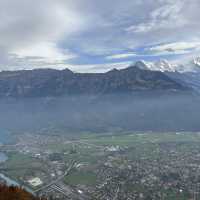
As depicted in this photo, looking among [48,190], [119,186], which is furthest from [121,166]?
[48,190]

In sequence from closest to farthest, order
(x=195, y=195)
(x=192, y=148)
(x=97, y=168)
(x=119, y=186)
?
(x=195, y=195), (x=119, y=186), (x=97, y=168), (x=192, y=148)

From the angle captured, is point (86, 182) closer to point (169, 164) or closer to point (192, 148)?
point (169, 164)

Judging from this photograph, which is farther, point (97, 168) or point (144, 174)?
point (97, 168)

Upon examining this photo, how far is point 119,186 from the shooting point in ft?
330

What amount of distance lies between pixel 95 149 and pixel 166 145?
40.7 meters

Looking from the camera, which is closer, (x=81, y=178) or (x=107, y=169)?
(x=81, y=178)

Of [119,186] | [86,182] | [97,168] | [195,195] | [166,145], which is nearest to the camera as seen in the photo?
[195,195]

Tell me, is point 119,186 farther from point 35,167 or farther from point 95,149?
point 95,149

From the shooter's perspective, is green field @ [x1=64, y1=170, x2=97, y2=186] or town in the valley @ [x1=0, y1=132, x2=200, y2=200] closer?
town in the valley @ [x1=0, y1=132, x2=200, y2=200]

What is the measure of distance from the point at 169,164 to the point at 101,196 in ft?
158

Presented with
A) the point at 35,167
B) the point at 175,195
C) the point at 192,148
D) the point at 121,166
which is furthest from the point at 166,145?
the point at 175,195

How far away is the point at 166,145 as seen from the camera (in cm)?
17900

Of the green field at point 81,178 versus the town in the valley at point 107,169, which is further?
the green field at point 81,178

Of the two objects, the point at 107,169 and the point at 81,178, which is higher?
the point at 81,178
